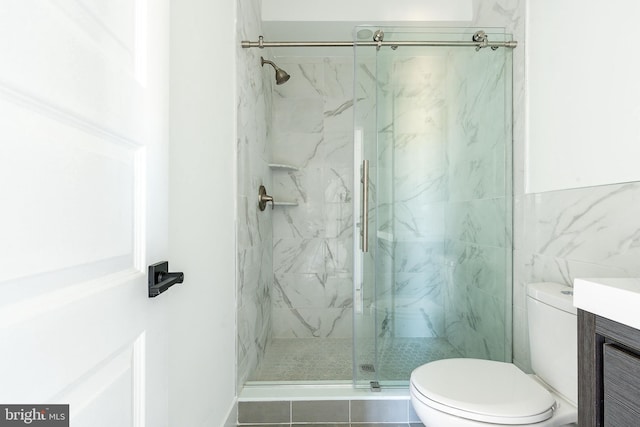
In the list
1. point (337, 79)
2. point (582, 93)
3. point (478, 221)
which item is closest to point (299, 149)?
point (337, 79)

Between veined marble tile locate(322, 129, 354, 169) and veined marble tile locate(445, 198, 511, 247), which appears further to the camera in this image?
veined marble tile locate(322, 129, 354, 169)

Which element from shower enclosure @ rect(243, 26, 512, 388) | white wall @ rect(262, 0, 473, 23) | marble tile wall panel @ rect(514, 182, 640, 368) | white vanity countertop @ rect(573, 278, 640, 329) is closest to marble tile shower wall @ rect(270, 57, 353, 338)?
white wall @ rect(262, 0, 473, 23)

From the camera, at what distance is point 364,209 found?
69.0 inches

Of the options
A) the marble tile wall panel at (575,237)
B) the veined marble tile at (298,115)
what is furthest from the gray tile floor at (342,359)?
the veined marble tile at (298,115)

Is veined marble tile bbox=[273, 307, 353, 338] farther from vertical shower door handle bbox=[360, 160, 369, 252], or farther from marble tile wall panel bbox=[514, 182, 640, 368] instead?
marble tile wall panel bbox=[514, 182, 640, 368]

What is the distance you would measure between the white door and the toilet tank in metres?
1.29

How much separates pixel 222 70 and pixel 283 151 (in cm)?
129

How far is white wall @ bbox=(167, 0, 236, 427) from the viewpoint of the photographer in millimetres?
1026

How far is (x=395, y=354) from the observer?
1.77 meters

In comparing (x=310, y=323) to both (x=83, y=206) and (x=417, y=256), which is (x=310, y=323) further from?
(x=83, y=206)

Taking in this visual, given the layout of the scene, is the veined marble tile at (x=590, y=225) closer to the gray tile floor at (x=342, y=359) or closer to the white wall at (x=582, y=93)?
the white wall at (x=582, y=93)

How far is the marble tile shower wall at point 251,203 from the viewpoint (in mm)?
1706

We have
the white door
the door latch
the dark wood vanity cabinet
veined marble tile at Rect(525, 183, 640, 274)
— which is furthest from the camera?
veined marble tile at Rect(525, 183, 640, 274)

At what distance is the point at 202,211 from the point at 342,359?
1456 mm
